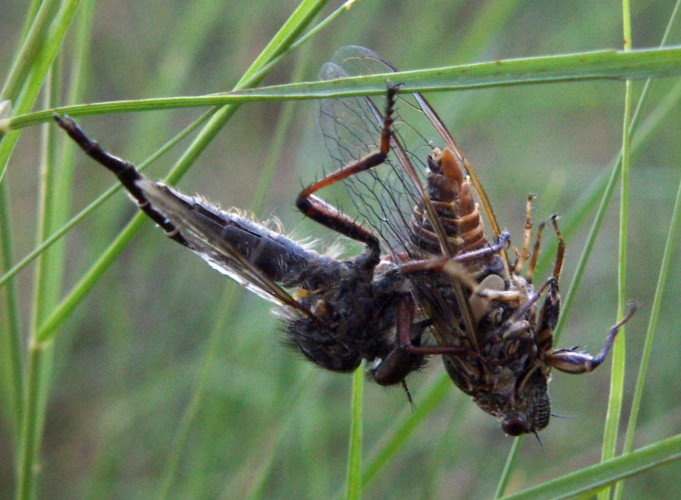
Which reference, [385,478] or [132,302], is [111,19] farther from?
[385,478]

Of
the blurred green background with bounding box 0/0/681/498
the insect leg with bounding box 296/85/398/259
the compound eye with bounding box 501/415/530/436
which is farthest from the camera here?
the blurred green background with bounding box 0/0/681/498

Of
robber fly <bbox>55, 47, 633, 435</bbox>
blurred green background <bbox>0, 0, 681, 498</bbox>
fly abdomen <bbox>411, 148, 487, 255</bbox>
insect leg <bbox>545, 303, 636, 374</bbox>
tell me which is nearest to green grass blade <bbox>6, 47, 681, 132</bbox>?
robber fly <bbox>55, 47, 633, 435</bbox>

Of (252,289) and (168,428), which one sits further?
(168,428)

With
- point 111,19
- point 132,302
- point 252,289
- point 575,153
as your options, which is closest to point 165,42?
point 111,19

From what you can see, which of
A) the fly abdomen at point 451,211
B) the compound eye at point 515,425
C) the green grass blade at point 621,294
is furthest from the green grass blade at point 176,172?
the compound eye at point 515,425

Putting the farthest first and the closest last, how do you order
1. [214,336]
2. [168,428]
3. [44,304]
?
[168,428] < [214,336] < [44,304]

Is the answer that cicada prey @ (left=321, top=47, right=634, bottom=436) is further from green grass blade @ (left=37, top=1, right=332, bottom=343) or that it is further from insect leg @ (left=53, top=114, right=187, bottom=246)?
insect leg @ (left=53, top=114, right=187, bottom=246)

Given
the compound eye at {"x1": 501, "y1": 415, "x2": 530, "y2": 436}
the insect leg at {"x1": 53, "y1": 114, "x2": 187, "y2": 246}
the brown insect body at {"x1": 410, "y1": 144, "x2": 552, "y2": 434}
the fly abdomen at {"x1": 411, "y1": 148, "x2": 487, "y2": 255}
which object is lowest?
the compound eye at {"x1": 501, "y1": 415, "x2": 530, "y2": 436}
